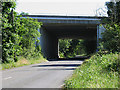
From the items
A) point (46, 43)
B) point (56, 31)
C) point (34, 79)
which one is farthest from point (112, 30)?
point (56, 31)

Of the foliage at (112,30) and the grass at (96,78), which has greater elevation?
the foliage at (112,30)

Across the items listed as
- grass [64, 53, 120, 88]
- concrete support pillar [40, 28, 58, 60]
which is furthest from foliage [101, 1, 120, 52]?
concrete support pillar [40, 28, 58, 60]

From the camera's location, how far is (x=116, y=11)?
28234 millimetres

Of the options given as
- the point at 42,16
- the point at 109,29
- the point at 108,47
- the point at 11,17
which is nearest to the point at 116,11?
the point at 109,29

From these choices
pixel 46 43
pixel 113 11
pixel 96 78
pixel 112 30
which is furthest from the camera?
pixel 46 43

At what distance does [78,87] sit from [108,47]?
60.5 ft

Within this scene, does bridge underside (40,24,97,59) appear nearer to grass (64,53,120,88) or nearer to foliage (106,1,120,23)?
foliage (106,1,120,23)

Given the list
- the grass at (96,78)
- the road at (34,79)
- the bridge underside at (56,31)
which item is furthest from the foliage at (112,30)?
the bridge underside at (56,31)

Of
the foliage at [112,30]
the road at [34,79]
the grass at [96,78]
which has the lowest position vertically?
the road at [34,79]

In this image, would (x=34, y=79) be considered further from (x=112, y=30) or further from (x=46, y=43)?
(x=46, y=43)

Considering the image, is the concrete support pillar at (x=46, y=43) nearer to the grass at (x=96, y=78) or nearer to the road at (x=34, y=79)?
the road at (x=34, y=79)

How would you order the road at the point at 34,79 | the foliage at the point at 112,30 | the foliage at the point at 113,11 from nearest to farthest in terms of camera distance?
the road at the point at 34,79, the foliage at the point at 112,30, the foliage at the point at 113,11

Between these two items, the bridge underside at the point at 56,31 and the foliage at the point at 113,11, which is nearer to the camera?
the foliage at the point at 113,11

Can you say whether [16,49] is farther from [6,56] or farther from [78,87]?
[78,87]
